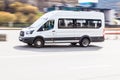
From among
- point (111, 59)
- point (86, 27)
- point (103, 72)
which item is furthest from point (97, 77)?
point (86, 27)

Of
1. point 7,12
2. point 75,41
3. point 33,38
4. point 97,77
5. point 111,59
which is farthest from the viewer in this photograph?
point 7,12

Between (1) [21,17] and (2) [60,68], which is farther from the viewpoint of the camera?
(1) [21,17]

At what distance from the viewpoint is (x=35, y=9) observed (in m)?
57.3

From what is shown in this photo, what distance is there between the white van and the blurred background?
26.2m

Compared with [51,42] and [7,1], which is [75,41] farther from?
[7,1]

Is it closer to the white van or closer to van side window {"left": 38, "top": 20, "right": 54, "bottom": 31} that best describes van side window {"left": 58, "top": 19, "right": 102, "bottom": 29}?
the white van

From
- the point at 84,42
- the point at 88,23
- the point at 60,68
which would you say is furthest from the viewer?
the point at 88,23

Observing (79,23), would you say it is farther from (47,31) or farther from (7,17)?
(7,17)

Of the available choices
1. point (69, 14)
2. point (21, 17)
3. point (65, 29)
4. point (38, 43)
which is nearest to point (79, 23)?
point (69, 14)

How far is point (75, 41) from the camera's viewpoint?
2205cm

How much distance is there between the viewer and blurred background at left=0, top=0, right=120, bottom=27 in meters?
51.9

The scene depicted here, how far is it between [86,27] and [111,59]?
665 centimetres

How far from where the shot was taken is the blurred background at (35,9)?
170 ft

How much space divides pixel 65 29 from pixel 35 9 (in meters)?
36.3
